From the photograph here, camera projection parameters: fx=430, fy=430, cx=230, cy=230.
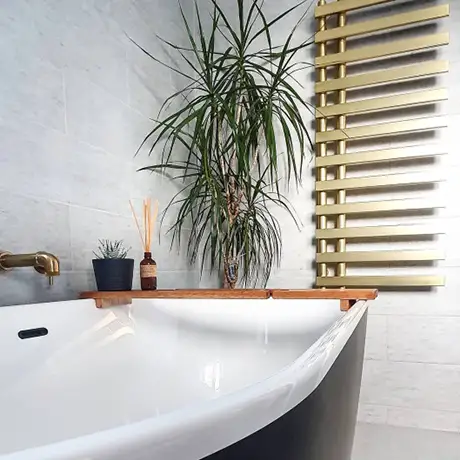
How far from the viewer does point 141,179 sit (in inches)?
73.6

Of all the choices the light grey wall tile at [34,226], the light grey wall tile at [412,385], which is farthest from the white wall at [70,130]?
the light grey wall tile at [412,385]

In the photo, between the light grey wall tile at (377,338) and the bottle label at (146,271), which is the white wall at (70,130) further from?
the light grey wall tile at (377,338)

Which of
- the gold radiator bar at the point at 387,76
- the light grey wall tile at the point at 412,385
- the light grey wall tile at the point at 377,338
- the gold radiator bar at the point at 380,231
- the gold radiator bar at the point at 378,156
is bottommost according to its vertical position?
the light grey wall tile at the point at 412,385

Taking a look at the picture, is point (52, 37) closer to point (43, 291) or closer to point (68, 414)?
point (43, 291)

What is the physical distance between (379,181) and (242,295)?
40.6 inches

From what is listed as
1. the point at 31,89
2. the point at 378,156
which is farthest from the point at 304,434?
the point at 378,156

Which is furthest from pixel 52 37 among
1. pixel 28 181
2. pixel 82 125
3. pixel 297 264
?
pixel 297 264

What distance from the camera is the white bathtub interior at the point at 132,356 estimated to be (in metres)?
0.96

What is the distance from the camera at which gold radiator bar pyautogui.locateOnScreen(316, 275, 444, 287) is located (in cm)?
188

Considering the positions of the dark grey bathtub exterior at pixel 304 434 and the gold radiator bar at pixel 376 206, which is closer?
the dark grey bathtub exterior at pixel 304 434

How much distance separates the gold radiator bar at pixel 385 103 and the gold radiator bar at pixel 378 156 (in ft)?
0.65

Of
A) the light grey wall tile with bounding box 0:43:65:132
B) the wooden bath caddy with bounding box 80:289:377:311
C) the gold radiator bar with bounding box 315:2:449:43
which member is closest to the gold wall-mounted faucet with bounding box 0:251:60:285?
the wooden bath caddy with bounding box 80:289:377:311

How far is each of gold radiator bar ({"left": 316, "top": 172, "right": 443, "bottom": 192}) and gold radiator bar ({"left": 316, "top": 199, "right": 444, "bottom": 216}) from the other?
0.08 m

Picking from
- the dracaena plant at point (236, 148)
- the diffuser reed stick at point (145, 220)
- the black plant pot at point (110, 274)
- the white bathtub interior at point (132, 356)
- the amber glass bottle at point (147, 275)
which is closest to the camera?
the white bathtub interior at point (132, 356)
